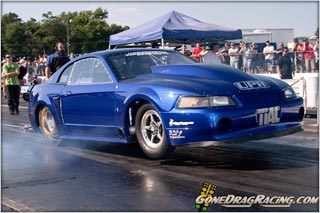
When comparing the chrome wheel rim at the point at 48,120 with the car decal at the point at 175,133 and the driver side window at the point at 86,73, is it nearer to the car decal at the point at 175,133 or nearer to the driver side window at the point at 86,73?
the driver side window at the point at 86,73

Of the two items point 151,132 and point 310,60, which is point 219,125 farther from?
point 310,60

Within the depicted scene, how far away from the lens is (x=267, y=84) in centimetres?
621

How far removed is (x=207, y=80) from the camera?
6070mm

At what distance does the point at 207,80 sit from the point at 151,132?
0.90 metres

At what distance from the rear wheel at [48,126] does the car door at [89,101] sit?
0.56 metres

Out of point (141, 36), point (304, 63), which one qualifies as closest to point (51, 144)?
point (304, 63)

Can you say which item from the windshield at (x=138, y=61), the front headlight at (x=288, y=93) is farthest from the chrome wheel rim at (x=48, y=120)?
the front headlight at (x=288, y=93)

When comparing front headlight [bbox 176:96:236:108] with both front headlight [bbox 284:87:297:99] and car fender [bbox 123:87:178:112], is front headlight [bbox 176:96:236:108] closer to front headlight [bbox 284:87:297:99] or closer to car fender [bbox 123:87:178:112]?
car fender [bbox 123:87:178:112]

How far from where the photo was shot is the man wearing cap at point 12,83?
1408 centimetres

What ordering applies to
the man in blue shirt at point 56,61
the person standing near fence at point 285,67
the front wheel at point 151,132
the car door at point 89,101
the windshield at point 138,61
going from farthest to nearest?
1. the person standing near fence at point 285,67
2. the man in blue shirt at point 56,61
3. the windshield at point 138,61
4. the car door at point 89,101
5. the front wheel at point 151,132

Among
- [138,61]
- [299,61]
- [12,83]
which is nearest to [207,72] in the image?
[138,61]

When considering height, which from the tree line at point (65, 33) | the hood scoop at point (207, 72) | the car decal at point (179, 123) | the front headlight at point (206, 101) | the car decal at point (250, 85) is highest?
the tree line at point (65, 33)

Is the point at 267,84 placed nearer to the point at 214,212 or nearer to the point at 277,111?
the point at 277,111

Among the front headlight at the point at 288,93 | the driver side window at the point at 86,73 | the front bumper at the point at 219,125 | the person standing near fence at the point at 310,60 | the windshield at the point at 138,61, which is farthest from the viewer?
the person standing near fence at the point at 310,60
